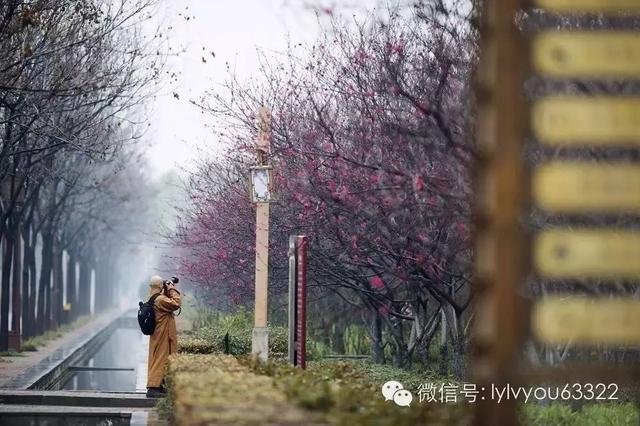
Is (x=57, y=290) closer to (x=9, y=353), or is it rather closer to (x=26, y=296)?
(x=26, y=296)

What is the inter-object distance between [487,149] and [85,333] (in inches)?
1623

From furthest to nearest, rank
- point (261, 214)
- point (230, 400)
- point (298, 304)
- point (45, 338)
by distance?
point (45, 338), point (261, 214), point (298, 304), point (230, 400)

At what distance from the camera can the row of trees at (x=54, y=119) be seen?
60.6ft

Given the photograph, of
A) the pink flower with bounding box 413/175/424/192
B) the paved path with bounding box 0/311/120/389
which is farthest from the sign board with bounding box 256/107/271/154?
the pink flower with bounding box 413/175/424/192

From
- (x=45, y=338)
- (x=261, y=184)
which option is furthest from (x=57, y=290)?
(x=261, y=184)

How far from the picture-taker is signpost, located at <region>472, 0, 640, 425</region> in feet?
18.2

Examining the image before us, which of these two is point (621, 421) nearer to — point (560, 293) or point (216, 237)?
point (560, 293)

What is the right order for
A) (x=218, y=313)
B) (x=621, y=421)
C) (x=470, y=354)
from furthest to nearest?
(x=218, y=313) → (x=470, y=354) → (x=621, y=421)

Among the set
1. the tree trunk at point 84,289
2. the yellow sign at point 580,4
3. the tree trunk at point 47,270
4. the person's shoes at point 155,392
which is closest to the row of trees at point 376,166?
the person's shoes at point 155,392

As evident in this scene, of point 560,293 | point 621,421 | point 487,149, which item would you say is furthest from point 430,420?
point 560,293

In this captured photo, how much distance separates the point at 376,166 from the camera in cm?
1416

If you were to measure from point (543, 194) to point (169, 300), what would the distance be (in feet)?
42.1

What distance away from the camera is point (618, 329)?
19.5ft

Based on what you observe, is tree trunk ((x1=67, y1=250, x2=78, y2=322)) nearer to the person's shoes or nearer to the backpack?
the backpack
